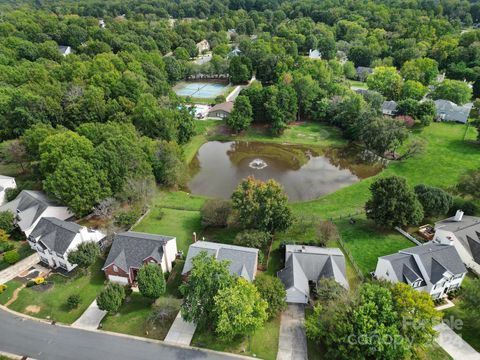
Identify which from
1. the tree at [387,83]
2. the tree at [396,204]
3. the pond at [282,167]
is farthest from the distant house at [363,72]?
the tree at [396,204]

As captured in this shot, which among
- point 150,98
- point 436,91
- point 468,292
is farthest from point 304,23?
point 468,292

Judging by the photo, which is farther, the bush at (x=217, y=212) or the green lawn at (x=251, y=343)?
the bush at (x=217, y=212)

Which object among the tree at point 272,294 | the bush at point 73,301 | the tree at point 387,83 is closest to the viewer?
the tree at point 272,294

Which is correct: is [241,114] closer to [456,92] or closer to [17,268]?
[17,268]

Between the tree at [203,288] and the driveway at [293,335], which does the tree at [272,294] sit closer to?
the driveway at [293,335]

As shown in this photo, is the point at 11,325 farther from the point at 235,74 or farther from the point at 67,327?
the point at 235,74

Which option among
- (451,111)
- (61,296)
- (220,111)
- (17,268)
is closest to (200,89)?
(220,111)

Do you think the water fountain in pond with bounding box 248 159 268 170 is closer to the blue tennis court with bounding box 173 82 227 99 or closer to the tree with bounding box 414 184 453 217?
the tree with bounding box 414 184 453 217
